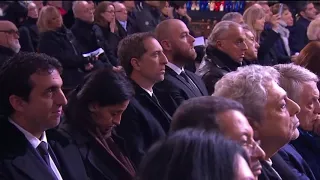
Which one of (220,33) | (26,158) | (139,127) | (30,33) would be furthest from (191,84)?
(30,33)

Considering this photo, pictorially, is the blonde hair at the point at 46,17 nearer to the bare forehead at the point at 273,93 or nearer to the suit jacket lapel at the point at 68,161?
the suit jacket lapel at the point at 68,161

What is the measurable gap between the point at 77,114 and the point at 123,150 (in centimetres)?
32

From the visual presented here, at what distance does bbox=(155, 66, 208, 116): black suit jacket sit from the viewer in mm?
3625

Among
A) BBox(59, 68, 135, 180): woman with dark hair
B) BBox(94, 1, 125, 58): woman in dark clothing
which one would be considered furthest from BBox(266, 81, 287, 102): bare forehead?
BBox(94, 1, 125, 58): woman in dark clothing

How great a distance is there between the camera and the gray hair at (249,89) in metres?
2.32

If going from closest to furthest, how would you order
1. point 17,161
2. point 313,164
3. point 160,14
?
point 17,161 < point 313,164 < point 160,14

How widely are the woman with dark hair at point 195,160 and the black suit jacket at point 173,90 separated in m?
2.23

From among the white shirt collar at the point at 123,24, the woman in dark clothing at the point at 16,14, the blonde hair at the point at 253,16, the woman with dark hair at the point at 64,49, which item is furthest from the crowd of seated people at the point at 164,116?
the white shirt collar at the point at 123,24

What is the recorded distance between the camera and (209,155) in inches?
51.3

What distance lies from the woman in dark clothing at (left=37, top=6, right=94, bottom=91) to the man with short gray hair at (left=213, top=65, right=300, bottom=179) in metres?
3.32

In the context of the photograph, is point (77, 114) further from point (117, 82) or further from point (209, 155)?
point (209, 155)

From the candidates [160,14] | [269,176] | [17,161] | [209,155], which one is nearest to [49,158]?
[17,161]

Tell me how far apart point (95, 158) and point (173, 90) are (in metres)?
1.08

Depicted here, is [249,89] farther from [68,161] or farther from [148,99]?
[148,99]
